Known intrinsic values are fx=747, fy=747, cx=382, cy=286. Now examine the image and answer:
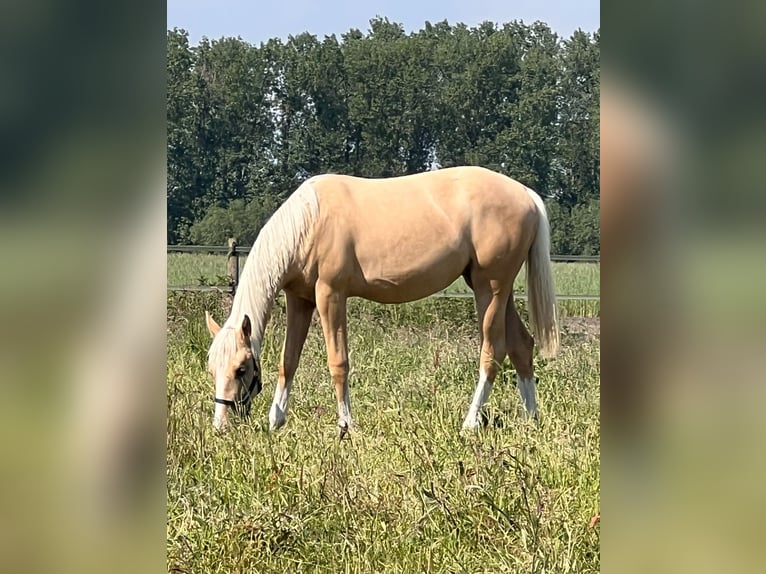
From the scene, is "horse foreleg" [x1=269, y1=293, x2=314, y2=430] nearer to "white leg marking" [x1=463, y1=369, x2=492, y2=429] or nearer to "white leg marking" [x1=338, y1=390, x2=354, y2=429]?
"white leg marking" [x1=338, y1=390, x2=354, y2=429]

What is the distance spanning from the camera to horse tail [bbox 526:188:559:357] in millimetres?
2998

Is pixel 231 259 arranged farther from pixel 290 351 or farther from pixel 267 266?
pixel 290 351

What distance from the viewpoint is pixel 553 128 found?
2.36m

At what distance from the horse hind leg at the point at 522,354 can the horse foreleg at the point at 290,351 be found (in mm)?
835

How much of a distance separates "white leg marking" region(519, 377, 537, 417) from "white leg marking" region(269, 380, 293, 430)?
902mm

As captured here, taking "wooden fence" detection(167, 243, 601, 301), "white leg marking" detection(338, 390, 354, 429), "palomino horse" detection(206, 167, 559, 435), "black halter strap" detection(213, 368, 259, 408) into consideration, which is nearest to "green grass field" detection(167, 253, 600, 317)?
"wooden fence" detection(167, 243, 601, 301)

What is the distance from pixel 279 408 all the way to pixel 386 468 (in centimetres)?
76

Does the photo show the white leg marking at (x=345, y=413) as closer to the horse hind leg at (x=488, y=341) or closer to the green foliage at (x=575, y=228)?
the horse hind leg at (x=488, y=341)

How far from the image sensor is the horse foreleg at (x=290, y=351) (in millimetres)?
2852

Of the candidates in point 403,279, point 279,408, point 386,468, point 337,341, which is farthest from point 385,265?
point 386,468
